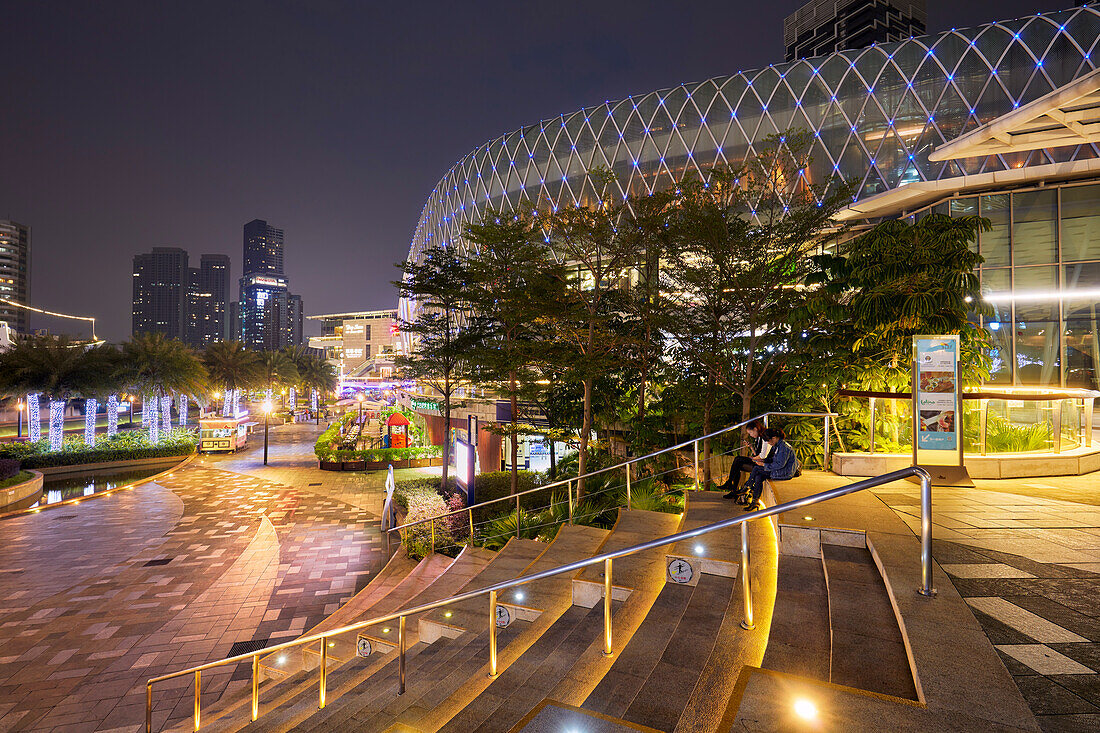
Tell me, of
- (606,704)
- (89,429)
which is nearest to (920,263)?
(606,704)

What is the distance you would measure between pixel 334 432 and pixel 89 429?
40.7 feet

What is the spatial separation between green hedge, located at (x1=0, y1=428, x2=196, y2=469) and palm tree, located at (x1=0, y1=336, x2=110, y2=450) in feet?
2.81

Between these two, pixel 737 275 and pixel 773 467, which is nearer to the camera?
pixel 773 467

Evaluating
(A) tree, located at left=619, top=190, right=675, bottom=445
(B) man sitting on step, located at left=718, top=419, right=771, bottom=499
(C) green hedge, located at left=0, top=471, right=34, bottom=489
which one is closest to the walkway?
(B) man sitting on step, located at left=718, top=419, right=771, bottom=499

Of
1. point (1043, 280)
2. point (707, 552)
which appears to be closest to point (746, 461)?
point (707, 552)

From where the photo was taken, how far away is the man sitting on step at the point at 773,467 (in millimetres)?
7121

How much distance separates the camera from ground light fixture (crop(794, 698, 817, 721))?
100 inches

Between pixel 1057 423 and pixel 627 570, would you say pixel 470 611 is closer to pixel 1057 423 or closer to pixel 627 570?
pixel 627 570

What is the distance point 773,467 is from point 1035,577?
3.12m

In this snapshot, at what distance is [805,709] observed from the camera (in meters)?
2.58

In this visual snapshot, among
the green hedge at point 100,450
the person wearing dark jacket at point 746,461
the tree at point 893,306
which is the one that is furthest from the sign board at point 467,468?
the green hedge at point 100,450

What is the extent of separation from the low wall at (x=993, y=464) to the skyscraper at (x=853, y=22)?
166 meters

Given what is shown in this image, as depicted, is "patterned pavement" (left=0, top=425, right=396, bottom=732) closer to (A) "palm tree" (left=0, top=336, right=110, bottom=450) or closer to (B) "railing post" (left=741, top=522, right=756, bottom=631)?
(B) "railing post" (left=741, top=522, right=756, bottom=631)

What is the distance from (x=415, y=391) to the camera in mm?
41781
